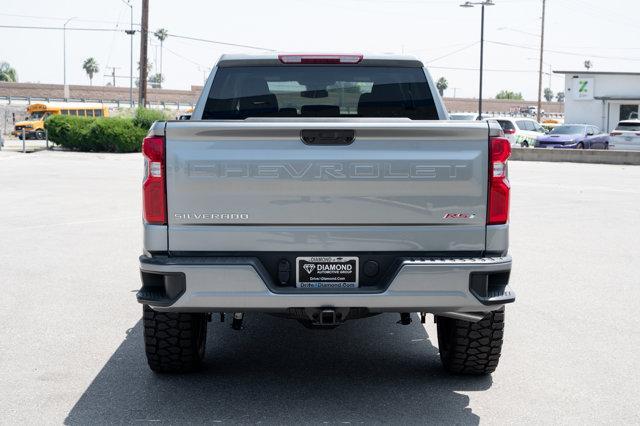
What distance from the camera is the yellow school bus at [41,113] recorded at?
5509 cm

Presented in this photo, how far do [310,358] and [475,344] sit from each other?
1258 millimetres

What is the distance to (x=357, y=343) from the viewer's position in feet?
22.2

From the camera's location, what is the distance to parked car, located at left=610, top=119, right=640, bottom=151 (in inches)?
1475

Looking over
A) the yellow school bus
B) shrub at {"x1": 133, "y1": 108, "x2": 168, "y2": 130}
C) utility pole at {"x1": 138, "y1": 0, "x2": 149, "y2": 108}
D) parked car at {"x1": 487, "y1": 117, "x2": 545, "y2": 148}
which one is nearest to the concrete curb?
parked car at {"x1": 487, "y1": 117, "x2": 545, "y2": 148}

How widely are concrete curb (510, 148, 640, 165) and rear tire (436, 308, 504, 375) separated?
2993cm

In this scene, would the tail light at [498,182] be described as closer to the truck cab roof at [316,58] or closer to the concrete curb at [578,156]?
the truck cab roof at [316,58]

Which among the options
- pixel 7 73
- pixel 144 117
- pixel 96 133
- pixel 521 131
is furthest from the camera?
pixel 7 73

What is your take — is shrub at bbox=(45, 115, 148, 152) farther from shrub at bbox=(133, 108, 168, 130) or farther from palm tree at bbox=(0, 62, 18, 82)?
palm tree at bbox=(0, 62, 18, 82)

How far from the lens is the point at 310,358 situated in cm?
630

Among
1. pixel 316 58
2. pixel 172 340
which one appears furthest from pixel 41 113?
pixel 172 340

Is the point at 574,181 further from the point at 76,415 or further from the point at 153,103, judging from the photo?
the point at 153,103

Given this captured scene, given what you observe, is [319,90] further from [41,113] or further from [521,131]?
[41,113]

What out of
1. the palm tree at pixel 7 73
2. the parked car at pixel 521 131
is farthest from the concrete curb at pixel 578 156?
the palm tree at pixel 7 73

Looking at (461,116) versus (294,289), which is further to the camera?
(461,116)
